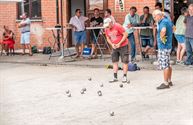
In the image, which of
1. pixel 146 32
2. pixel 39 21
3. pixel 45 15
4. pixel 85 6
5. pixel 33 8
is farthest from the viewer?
pixel 33 8

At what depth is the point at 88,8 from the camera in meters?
18.0

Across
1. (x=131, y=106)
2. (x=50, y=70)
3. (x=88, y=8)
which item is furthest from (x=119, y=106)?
(x=88, y=8)

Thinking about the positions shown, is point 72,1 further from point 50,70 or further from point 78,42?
point 50,70

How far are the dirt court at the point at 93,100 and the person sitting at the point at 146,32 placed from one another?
201cm

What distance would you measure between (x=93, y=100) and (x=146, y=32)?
592 centimetres

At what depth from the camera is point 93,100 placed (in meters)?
9.59

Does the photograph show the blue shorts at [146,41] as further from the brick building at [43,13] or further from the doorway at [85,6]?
the doorway at [85,6]

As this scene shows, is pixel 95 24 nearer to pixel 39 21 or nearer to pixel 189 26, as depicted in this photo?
pixel 189 26

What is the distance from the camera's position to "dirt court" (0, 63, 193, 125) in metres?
7.93

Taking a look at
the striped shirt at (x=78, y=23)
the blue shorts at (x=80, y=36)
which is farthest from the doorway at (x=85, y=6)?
the blue shorts at (x=80, y=36)

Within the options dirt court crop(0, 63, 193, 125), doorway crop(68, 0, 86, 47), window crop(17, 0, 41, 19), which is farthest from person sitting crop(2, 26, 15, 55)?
dirt court crop(0, 63, 193, 125)

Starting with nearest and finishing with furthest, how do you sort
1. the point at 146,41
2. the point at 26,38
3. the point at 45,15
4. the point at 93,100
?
the point at 93,100
the point at 146,41
the point at 26,38
the point at 45,15

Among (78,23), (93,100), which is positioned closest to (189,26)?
(78,23)

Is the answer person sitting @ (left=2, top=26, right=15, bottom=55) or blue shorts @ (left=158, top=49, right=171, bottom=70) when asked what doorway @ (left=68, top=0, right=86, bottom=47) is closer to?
person sitting @ (left=2, top=26, right=15, bottom=55)
